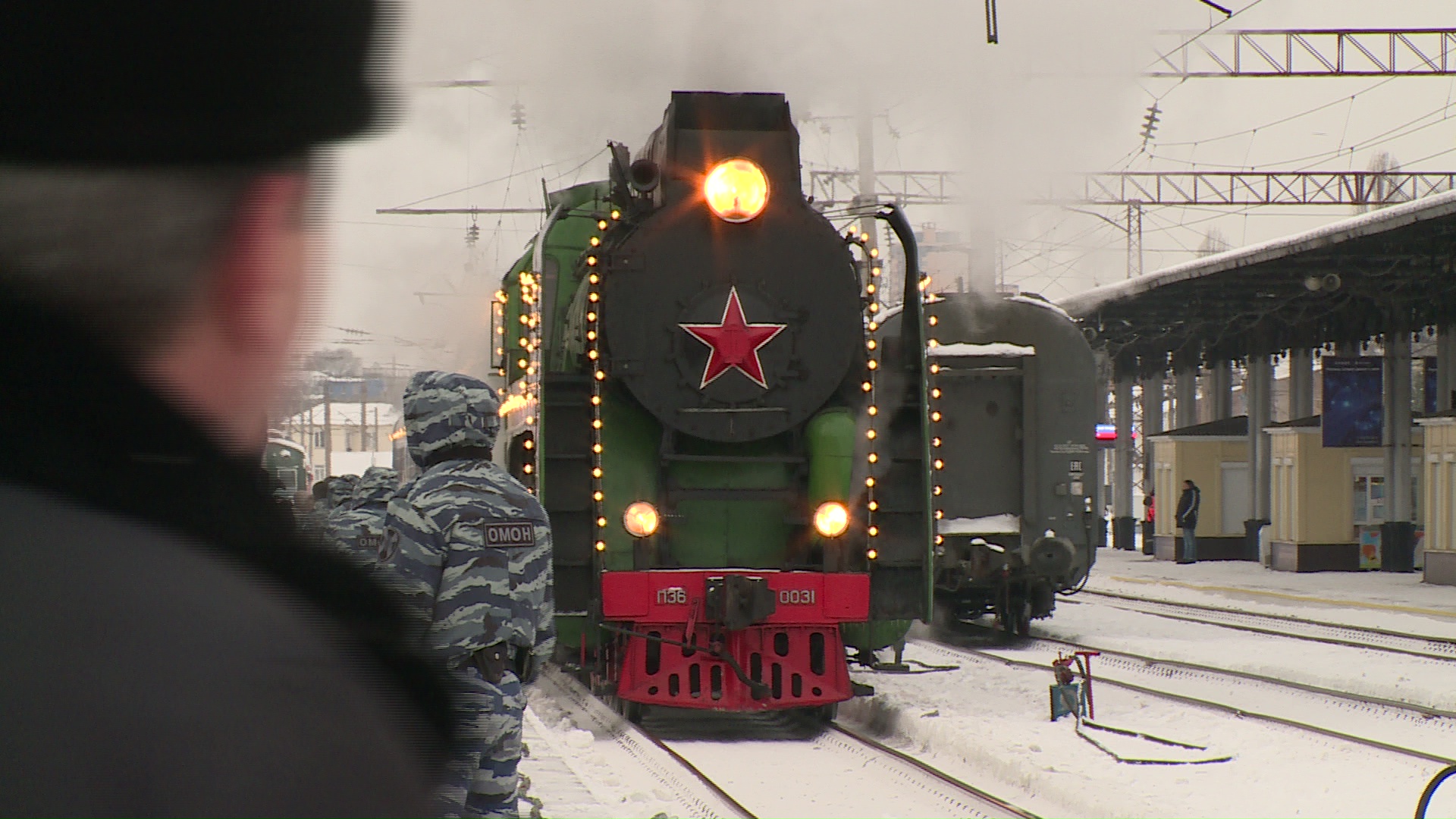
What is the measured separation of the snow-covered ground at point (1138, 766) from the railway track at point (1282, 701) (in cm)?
18

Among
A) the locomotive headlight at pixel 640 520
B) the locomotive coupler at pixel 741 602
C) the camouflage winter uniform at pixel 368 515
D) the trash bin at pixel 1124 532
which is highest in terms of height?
the camouflage winter uniform at pixel 368 515

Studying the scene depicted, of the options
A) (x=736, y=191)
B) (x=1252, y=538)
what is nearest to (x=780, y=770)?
(x=736, y=191)

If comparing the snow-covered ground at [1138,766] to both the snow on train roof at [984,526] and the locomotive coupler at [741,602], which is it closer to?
the locomotive coupler at [741,602]

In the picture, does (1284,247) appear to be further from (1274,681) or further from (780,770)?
(780,770)

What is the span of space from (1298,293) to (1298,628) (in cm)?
963

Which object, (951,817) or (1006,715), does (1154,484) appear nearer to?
(1006,715)

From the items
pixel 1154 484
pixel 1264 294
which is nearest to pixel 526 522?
pixel 1264 294

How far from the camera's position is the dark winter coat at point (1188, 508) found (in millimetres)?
30109

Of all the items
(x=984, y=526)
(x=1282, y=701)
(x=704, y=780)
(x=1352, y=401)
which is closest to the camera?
(x=704, y=780)

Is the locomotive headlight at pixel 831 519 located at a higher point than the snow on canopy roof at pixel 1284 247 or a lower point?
lower

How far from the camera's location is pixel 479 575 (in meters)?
4.73

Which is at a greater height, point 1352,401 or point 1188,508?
point 1352,401

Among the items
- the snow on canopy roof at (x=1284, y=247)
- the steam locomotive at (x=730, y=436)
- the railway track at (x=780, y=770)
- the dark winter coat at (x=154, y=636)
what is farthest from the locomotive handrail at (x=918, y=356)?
the snow on canopy roof at (x=1284, y=247)

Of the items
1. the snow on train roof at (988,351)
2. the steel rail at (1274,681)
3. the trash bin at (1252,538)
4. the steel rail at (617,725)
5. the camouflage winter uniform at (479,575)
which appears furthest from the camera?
the trash bin at (1252,538)
